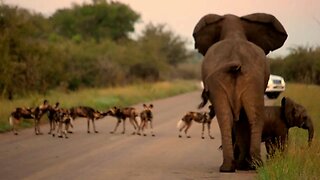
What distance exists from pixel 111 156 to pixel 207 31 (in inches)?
130

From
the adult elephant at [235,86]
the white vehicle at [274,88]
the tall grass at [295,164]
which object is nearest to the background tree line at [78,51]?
the white vehicle at [274,88]

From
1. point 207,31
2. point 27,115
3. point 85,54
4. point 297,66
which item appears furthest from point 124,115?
point 85,54

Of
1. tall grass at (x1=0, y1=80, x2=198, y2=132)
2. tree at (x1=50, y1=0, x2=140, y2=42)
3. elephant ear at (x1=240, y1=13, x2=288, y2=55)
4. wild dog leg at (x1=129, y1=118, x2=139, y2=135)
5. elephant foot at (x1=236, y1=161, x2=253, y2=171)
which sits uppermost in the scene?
tree at (x1=50, y1=0, x2=140, y2=42)

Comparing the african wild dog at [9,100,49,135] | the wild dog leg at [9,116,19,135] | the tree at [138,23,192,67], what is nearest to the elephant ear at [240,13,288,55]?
the african wild dog at [9,100,49,135]

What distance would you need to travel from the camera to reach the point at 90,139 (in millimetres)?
18188

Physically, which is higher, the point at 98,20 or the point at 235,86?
the point at 98,20

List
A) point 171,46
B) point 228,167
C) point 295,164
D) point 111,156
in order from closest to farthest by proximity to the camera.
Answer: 1. point 295,164
2. point 228,167
3. point 111,156
4. point 171,46

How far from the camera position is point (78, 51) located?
46.0m

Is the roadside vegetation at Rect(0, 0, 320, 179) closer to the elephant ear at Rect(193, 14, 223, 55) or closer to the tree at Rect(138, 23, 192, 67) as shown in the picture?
the elephant ear at Rect(193, 14, 223, 55)

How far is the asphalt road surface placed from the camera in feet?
39.2

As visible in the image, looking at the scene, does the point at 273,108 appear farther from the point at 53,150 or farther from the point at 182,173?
the point at 53,150

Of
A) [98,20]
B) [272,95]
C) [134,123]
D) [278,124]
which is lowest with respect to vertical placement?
[134,123]

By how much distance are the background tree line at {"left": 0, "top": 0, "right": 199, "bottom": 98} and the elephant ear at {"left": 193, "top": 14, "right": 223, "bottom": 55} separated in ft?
48.1

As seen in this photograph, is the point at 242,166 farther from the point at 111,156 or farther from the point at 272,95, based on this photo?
the point at 272,95
